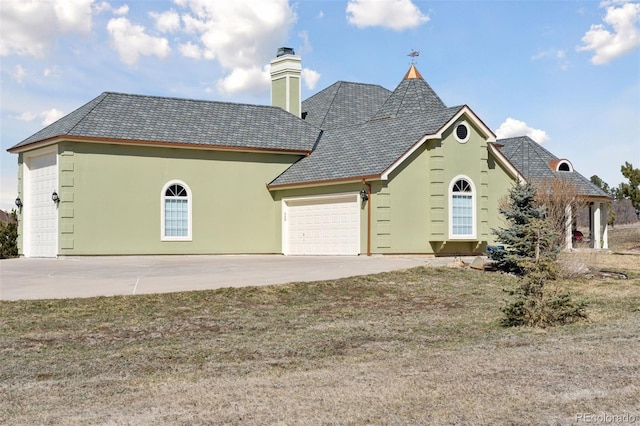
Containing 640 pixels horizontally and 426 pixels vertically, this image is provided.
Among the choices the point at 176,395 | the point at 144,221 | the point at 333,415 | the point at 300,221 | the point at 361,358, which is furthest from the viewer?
the point at 300,221

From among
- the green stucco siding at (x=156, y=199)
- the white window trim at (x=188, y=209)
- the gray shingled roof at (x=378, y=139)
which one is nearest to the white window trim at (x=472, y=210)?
the gray shingled roof at (x=378, y=139)

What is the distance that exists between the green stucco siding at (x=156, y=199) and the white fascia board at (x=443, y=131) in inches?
233

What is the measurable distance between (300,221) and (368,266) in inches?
291

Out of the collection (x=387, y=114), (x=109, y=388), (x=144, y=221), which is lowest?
(x=109, y=388)

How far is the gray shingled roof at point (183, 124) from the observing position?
2519cm

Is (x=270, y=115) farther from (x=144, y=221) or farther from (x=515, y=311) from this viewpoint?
(x=515, y=311)

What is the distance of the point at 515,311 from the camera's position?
1132cm

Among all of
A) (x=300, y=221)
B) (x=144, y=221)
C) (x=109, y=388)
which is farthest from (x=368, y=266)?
(x=109, y=388)

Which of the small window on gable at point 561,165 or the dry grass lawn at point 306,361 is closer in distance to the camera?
the dry grass lawn at point 306,361

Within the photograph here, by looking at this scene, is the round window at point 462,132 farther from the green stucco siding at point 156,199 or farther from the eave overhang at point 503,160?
the green stucco siding at point 156,199

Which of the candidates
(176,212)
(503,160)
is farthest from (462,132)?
(176,212)

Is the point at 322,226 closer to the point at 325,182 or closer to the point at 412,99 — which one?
the point at 325,182

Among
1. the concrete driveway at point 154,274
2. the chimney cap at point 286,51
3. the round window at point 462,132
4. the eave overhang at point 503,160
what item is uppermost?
the chimney cap at point 286,51

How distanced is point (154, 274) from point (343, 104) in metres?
17.4
